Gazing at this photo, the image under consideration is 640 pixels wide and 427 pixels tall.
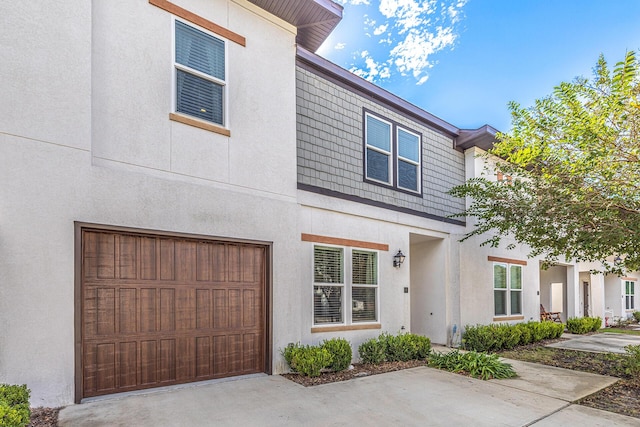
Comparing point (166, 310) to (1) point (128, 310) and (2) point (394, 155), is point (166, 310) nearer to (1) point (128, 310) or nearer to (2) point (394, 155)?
(1) point (128, 310)

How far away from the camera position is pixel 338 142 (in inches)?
364

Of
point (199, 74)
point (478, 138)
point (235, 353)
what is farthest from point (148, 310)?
point (478, 138)

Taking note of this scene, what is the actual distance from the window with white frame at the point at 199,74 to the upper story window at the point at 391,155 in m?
3.91

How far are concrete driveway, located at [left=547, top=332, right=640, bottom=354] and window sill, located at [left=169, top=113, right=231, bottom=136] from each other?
11132mm

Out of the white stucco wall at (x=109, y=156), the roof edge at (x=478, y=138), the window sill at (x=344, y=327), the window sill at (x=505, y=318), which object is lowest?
the window sill at (x=505, y=318)

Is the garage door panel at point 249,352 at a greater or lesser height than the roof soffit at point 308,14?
lesser

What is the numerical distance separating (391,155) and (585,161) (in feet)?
13.9

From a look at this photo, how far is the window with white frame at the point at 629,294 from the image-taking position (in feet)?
76.0

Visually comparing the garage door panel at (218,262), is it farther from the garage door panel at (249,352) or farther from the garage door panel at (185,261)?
the garage door panel at (249,352)

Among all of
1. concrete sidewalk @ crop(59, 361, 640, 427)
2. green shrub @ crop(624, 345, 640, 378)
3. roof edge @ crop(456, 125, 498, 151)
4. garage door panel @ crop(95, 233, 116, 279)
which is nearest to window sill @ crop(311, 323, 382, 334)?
concrete sidewalk @ crop(59, 361, 640, 427)

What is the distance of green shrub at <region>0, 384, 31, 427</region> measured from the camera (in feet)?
12.1

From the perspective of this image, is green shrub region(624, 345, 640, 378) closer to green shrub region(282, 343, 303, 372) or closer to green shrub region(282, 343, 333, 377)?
green shrub region(282, 343, 333, 377)

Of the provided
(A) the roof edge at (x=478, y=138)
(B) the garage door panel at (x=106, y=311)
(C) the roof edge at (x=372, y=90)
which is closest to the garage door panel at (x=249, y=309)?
(B) the garage door panel at (x=106, y=311)

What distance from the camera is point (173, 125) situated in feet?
21.4
